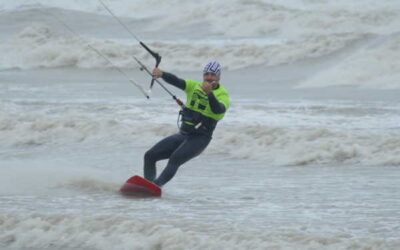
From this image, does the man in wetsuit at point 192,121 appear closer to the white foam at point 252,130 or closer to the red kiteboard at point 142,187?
the red kiteboard at point 142,187

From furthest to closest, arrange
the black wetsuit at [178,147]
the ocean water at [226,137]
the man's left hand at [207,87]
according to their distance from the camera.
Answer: the black wetsuit at [178,147]
the man's left hand at [207,87]
the ocean water at [226,137]

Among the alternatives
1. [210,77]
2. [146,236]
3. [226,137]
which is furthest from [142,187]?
[226,137]

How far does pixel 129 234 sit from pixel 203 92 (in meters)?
2.13

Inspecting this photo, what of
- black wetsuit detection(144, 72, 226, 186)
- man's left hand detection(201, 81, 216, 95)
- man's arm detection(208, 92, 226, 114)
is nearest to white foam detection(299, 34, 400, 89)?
black wetsuit detection(144, 72, 226, 186)

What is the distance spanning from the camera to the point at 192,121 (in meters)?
10.3

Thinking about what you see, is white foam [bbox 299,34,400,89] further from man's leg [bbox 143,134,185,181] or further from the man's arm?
the man's arm

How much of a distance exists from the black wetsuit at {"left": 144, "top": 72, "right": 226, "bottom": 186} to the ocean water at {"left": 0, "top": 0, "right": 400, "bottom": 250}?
41cm

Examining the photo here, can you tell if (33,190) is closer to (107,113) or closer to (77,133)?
(77,133)

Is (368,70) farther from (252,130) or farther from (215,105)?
(215,105)

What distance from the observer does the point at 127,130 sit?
16.3m

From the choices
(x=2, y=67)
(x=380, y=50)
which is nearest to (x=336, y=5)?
(x=380, y=50)

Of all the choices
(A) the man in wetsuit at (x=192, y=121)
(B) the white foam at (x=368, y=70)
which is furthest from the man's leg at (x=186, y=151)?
(B) the white foam at (x=368, y=70)

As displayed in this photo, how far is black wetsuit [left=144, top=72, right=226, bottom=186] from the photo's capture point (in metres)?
10.3

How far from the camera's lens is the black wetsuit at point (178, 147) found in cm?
1026
